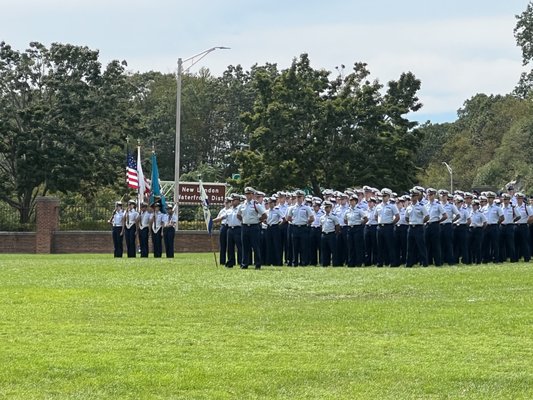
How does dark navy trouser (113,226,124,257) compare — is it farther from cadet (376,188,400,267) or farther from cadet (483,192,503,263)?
cadet (483,192,503,263)

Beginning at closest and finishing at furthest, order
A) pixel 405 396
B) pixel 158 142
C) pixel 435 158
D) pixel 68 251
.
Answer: pixel 405 396
pixel 68 251
pixel 158 142
pixel 435 158

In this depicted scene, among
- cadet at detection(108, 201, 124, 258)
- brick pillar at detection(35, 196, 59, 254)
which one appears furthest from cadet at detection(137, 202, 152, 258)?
brick pillar at detection(35, 196, 59, 254)

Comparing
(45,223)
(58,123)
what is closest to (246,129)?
(58,123)

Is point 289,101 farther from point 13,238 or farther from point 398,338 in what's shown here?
point 398,338

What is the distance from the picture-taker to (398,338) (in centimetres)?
1329

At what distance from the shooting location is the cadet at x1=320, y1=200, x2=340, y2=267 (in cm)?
2822

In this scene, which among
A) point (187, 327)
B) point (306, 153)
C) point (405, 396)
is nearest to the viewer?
point (405, 396)

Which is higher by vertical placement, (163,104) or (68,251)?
(163,104)

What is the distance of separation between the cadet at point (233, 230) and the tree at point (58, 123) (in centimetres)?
2154

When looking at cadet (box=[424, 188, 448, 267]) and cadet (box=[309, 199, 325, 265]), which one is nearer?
cadet (box=[424, 188, 448, 267])

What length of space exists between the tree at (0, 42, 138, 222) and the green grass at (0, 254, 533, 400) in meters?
28.0

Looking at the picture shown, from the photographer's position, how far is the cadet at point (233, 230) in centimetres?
2716

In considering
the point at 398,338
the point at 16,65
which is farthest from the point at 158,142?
the point at 398,338

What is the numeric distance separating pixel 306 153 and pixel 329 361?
38.0 meters
